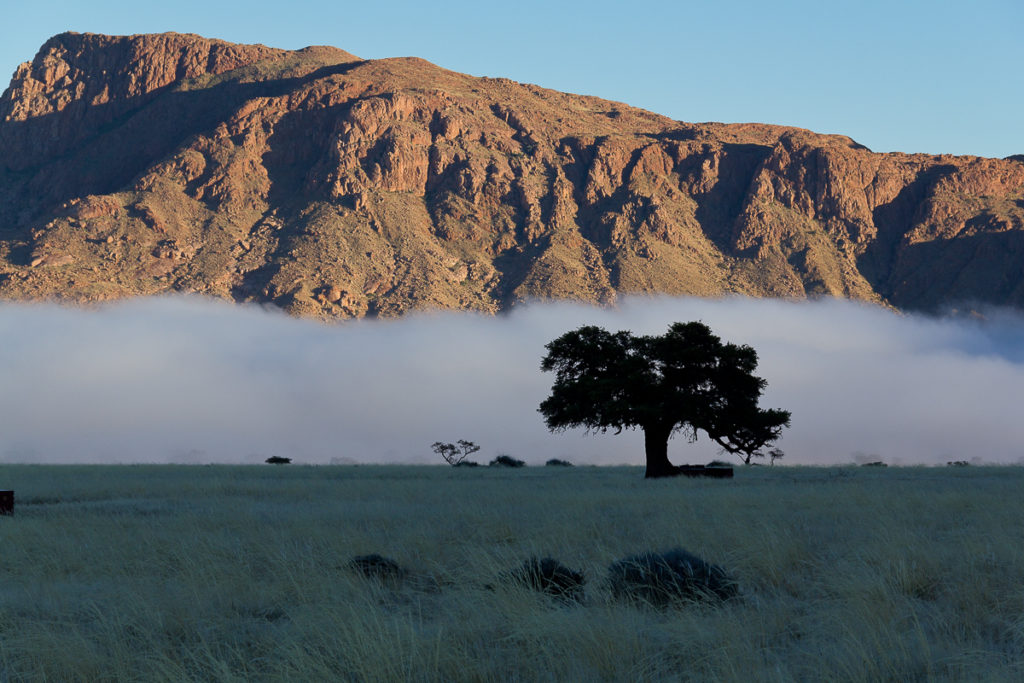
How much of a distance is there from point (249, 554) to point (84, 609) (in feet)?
12.1

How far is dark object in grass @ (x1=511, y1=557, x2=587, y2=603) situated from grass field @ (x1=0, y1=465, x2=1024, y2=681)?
11.1 inches

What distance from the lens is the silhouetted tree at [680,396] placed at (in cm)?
3812

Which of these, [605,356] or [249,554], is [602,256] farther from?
[249,554]

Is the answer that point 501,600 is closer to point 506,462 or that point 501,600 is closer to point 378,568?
point 378,568

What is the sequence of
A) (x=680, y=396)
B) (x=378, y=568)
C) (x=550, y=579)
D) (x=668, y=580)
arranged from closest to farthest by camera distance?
(x=668, y=580), (x=550, y=579), (x=378, y=568), (x=680, y=396)

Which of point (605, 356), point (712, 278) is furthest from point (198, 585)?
point (712, 278)

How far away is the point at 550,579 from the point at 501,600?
127cm

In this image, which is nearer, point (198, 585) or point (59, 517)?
point (198, 585)

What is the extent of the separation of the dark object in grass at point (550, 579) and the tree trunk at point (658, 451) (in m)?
29.2

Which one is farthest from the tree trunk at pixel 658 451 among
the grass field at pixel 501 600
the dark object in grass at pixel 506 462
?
the dark object in grass at pixel 506 462

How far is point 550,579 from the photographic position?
1012cm

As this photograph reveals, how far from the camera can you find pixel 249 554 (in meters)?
13.2

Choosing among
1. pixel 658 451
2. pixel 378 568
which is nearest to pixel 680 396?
pixel 658 451

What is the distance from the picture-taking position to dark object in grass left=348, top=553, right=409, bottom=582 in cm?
1132
